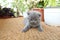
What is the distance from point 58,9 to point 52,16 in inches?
6.4

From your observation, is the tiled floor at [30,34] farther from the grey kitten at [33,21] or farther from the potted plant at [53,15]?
the potted plant at [53,15]

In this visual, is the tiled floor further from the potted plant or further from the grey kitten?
the potted plant

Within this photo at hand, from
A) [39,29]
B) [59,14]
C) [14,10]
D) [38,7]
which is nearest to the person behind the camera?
[39,29]

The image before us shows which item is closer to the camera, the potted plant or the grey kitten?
the grey kitten

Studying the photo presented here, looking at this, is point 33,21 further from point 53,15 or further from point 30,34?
point 53,15

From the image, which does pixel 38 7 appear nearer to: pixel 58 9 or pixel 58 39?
pixel 58 9

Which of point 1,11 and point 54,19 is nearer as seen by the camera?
point 54,19

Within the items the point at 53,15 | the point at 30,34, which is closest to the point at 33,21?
the point at 30,34

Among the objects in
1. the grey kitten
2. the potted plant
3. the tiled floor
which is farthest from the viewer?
the potted plant

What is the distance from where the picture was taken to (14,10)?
13.1 ft

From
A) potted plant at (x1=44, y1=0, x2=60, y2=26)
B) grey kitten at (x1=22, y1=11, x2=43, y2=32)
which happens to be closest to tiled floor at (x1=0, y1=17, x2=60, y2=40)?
grey kitten at (x1=22, y1=11, x2=43, y2=32)

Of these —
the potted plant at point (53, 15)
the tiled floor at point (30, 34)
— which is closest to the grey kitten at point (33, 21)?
the tiled floor at point (30, 34)

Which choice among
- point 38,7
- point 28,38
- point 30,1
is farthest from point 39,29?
point 30,1

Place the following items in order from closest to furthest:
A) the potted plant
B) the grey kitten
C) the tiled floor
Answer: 1. the tiled floor
2. the grey kitten
3. the potted plant
